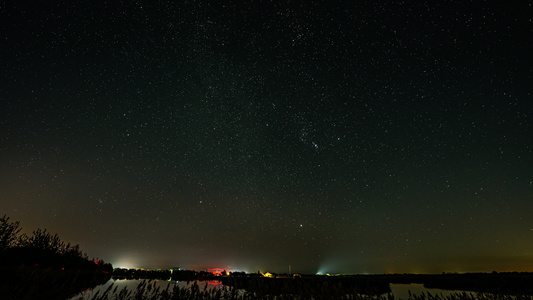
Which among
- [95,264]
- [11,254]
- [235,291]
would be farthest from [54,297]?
[95,264]

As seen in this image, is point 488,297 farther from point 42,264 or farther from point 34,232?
point 34,232

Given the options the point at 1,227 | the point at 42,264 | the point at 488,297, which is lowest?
the point at 488,297

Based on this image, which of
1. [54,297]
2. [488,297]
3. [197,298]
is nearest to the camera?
[54,297]

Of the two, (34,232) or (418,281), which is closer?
(34,232)

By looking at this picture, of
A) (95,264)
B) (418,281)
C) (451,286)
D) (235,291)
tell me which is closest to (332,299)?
(235,291)

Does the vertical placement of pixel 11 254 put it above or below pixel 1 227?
below

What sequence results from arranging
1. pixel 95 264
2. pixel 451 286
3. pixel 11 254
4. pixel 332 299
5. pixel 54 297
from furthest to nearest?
1. pixel 95 264
2. pixel 451 286
3. pixel 11 254
4. pixel 332 299
5. pixel 54 297

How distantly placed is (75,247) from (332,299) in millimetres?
56755

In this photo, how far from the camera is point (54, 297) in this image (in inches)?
320

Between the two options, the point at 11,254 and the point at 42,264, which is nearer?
the point at 11,254

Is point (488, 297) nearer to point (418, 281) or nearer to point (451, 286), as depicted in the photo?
point (451, 286)

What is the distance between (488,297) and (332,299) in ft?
45.3

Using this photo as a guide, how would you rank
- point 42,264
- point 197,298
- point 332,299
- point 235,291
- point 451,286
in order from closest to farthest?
point 197,298
point 332,299
point 235,291
point 42,264
point 451,286

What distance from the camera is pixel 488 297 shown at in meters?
20.6
